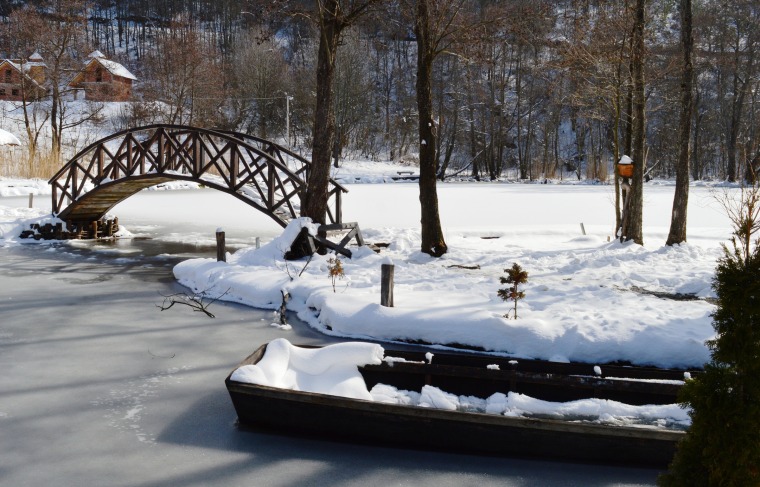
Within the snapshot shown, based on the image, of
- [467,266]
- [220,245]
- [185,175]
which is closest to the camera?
[467,266]

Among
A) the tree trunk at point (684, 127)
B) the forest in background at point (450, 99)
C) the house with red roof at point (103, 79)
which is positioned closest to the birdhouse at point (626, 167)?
the tree trunk at point (684, 127)

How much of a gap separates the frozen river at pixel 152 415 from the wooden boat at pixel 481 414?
4.6 inches

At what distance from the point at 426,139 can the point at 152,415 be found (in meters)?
8.46

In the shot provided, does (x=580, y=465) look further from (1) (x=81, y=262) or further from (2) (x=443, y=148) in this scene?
(2) (x=443, y=148)

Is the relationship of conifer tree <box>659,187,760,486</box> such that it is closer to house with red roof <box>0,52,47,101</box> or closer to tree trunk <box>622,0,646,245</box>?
tree trunk <box>622,0,646,245</box>

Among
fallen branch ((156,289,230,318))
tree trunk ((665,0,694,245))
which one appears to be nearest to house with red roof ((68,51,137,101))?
fallen branch ((156,289,230,318))

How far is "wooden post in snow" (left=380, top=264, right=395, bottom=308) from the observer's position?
30.3 ft

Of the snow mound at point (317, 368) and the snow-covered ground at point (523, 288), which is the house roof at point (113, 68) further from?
the snow mound at point (317, 368)

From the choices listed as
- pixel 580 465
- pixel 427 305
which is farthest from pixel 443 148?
pixel 580 465

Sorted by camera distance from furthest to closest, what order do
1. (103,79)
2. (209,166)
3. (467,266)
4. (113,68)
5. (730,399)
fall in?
(103,79)
(113,68)
(209,166)
(467,266)
(730,399)

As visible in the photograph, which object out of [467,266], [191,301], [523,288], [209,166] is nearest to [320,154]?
[209,166]

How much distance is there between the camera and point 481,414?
539 centimetres

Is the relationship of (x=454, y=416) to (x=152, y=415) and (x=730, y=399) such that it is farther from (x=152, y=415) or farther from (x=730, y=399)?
(x=152, y=415)

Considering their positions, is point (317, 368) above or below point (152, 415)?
above
